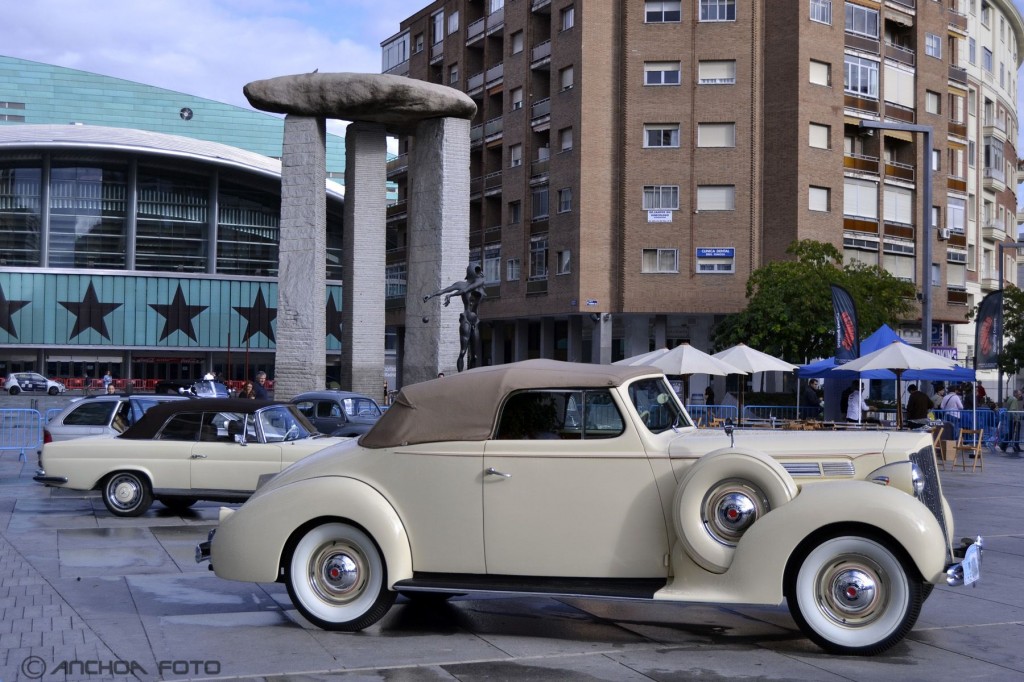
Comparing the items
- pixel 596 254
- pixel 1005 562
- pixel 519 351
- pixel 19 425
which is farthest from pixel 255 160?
pixel 1005 562

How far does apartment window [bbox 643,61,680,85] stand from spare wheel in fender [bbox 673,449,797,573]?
44.7 metres

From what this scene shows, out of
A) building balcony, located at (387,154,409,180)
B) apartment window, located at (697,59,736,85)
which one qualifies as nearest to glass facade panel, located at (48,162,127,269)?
building balcony, located at (387,154,409,180)

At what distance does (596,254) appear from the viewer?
49.6 m

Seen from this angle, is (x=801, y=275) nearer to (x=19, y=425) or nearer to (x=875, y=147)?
(x=875, y=147)

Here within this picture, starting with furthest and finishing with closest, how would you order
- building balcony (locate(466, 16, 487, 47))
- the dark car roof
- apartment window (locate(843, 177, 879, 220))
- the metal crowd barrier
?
building balcony (locate(466, 16, 487, 47))
apartment window (locate(843, 177, 879, 220))
the metal crowd barrier
the dark car roof

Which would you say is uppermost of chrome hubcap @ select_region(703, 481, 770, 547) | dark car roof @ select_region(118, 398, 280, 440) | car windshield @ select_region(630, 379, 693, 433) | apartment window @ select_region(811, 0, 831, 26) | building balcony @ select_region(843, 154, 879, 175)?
apartment window @ select_region(811, 0, 831, 26)

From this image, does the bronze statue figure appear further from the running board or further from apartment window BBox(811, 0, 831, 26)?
apartment window BBox(811, 0, 831, 26)

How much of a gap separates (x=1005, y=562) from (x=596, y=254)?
39.5 metres

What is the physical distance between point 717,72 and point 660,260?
839 cm

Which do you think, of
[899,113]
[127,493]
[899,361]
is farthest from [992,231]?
[127,493]

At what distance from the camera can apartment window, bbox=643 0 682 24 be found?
4975cm

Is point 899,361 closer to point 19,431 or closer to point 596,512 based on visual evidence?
point 596,512

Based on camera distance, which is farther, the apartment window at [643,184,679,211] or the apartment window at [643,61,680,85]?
the apartment window at [643,61,680,85]

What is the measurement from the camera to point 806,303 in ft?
139
